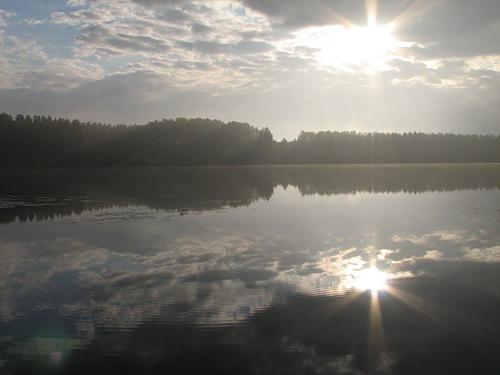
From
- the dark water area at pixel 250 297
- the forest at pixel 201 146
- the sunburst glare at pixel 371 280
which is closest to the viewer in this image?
the dark water area at pixel 250 297

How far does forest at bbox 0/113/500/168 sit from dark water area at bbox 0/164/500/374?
112 m

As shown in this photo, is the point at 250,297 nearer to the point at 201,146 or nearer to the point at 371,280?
the point at 371,280

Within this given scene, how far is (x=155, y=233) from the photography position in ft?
66.4

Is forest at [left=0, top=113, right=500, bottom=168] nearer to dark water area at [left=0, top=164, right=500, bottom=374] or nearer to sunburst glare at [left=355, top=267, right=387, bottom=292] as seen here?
dark water area at [left=0, top=164, right=500, bottom=374]

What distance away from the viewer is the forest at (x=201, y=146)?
123 metres

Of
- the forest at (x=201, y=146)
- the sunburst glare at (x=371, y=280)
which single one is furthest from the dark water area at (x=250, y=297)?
the forest at (x=201, y=146)

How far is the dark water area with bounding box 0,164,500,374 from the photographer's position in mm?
7773

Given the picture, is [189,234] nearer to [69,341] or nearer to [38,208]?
[69,341]

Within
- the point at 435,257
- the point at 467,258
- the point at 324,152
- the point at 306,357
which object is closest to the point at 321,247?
the point at 435,257

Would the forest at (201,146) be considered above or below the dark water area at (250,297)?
above

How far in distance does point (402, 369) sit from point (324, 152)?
17325 centimetres

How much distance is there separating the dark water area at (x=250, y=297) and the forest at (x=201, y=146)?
112m

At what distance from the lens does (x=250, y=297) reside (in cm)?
1095

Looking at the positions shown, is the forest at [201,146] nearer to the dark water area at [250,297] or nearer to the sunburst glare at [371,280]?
the dark water area at [250,297]
